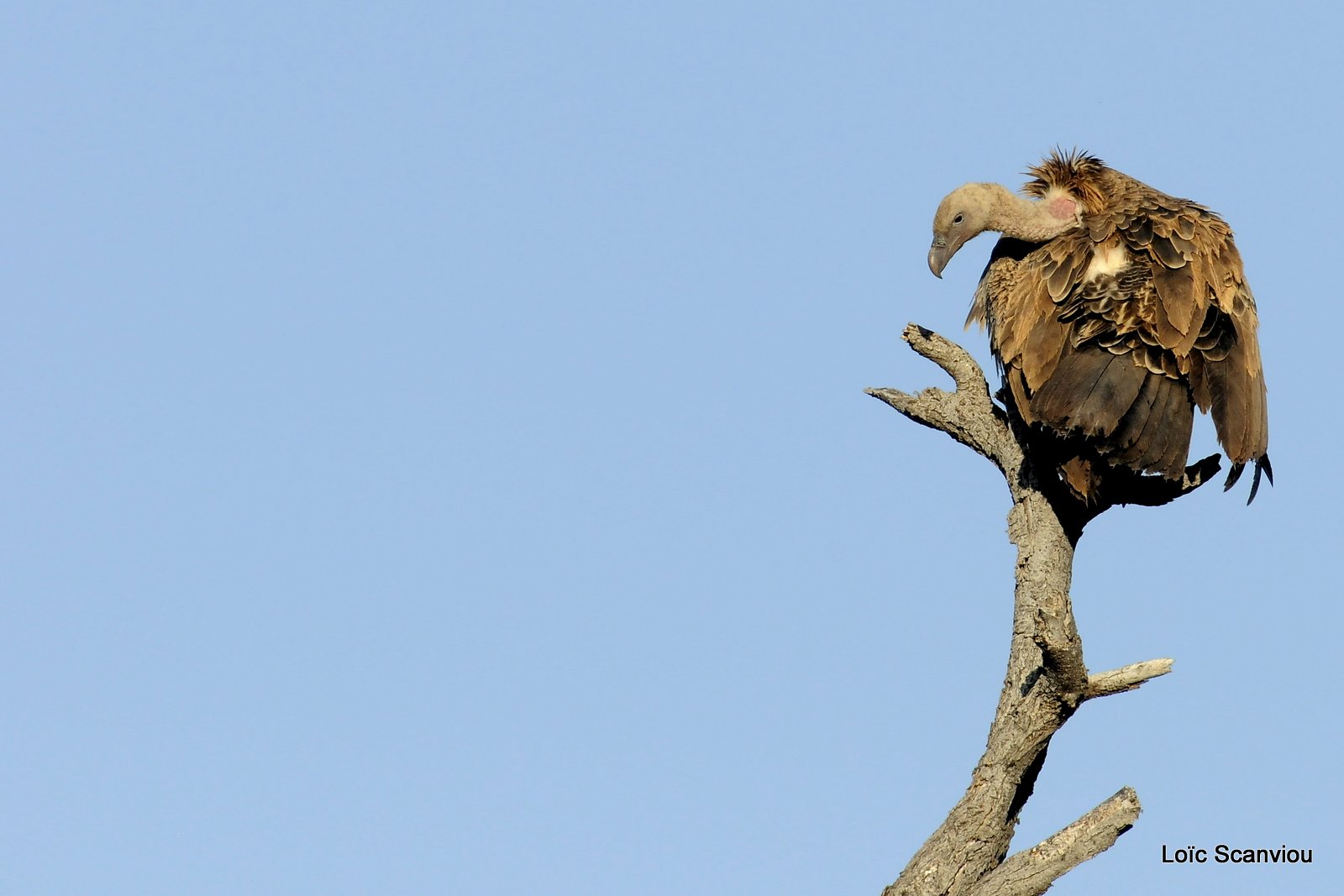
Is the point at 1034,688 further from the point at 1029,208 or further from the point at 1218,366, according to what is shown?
the point at 1029,208

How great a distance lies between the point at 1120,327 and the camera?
8086mm

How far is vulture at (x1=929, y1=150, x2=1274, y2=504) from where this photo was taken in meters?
7.79

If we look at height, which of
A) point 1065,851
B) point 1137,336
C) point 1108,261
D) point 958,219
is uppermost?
point 958,219

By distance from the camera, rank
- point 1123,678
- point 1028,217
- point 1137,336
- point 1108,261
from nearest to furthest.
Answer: point 1123,678
point 1137,336
point 1108,261
point 1028,217

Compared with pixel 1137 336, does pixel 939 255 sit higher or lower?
higher

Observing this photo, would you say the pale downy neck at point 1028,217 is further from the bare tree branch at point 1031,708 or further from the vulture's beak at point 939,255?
the bare tree branch at point 1031,708

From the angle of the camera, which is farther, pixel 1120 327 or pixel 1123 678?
pixel 1120 327

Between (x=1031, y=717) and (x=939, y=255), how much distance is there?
3585 mm

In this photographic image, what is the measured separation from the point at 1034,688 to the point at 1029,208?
3606 mm

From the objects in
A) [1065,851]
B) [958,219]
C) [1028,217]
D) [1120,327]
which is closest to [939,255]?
[958,219]

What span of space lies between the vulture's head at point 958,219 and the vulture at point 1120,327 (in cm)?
1

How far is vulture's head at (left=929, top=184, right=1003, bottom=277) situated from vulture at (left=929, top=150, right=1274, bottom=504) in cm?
1

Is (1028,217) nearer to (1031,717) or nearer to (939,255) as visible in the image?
(939,255)

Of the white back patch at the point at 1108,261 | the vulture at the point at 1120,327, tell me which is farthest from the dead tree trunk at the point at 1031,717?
the white back patch at the point at 1108,261
